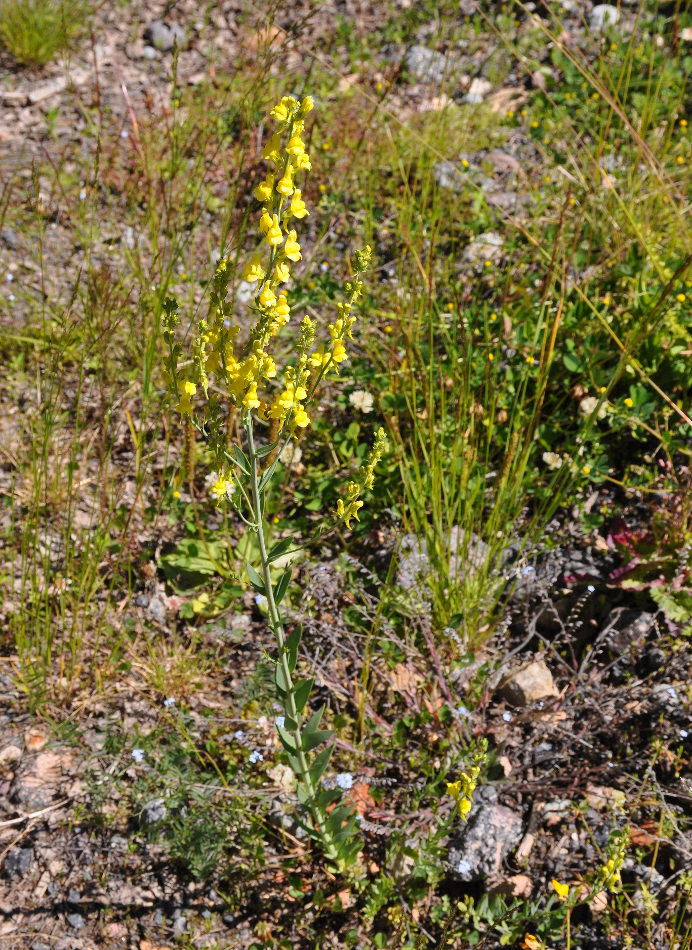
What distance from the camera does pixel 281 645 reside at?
5.48ft

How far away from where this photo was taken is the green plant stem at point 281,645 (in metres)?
1.50

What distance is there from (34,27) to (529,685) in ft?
13.7

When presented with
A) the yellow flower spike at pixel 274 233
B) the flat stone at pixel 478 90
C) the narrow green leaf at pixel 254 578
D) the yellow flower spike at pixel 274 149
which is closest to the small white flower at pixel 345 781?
the narrow green leaf at pixel 254 578

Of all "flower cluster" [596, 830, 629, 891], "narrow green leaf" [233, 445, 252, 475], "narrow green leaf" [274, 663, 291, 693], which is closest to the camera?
"narrow green leaf" [233, 445, 252, 475]

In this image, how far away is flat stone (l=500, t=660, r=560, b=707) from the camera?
2.42m

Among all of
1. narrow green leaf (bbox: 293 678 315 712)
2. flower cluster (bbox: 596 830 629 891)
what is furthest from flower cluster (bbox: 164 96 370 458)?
flower cluster (bbox: 596 830 629 891)

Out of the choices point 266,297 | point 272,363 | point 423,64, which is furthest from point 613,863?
point 423,64

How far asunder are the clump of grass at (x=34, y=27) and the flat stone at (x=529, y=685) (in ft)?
12.9

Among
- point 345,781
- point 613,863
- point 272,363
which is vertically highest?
point 272,363

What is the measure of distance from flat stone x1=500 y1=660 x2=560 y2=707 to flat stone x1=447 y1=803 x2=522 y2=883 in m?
0.36

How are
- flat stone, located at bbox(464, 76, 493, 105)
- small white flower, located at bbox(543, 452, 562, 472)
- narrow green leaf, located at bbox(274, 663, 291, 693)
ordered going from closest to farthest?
narrow green leaf, located at bbox(274, 663, 291, 693) < small white flower, located at bbox(543, 452, 562, 472) < flat stone, located at bbox(464, 76, 493, 105)

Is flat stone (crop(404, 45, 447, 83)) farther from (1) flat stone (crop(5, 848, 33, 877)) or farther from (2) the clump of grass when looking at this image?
(1) flat stone (crop(5, 848, 33, 877))

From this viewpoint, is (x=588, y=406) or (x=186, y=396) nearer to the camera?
(x=186, y=396)

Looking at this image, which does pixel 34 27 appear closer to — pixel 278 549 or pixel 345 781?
pixel 278 549
